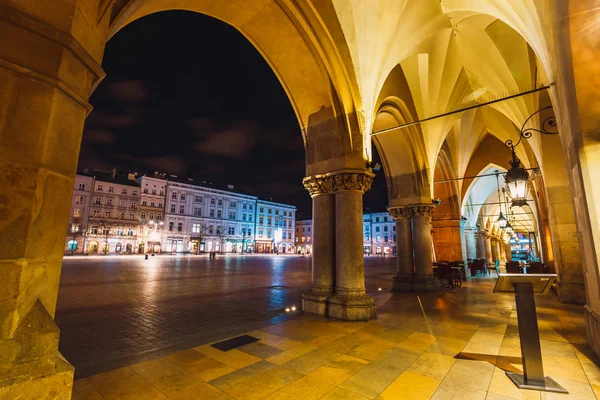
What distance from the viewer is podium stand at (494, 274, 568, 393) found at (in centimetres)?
328

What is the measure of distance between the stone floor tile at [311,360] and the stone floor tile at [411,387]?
3.22 feet

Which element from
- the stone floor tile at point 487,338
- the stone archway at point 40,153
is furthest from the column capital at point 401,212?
the stone archway at point 40,153

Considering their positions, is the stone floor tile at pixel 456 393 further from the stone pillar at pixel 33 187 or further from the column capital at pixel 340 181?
the column capital at pixel 340 181

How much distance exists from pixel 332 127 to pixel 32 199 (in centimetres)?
617

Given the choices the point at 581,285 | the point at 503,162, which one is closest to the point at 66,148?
the point at 581,285

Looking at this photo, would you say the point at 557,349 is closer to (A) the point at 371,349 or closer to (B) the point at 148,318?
(A) the point at 371,349

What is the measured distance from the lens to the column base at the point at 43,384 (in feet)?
6.65

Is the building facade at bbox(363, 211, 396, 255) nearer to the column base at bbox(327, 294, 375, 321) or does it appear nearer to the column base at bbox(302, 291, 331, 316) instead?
the column base at bbox(302, 291, 331, 316)

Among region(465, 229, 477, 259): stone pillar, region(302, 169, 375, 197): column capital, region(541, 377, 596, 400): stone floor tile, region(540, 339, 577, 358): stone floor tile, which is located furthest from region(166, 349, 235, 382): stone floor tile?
region(465, 229, 477, 259): stone pillar

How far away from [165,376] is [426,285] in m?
10.1

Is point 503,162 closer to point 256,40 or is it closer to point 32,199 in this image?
point 256,40

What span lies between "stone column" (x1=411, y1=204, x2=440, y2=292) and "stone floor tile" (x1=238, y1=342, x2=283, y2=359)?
8.36 m

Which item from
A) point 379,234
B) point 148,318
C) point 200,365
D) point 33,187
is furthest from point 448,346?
point 379,234

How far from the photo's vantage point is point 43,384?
2.18m
